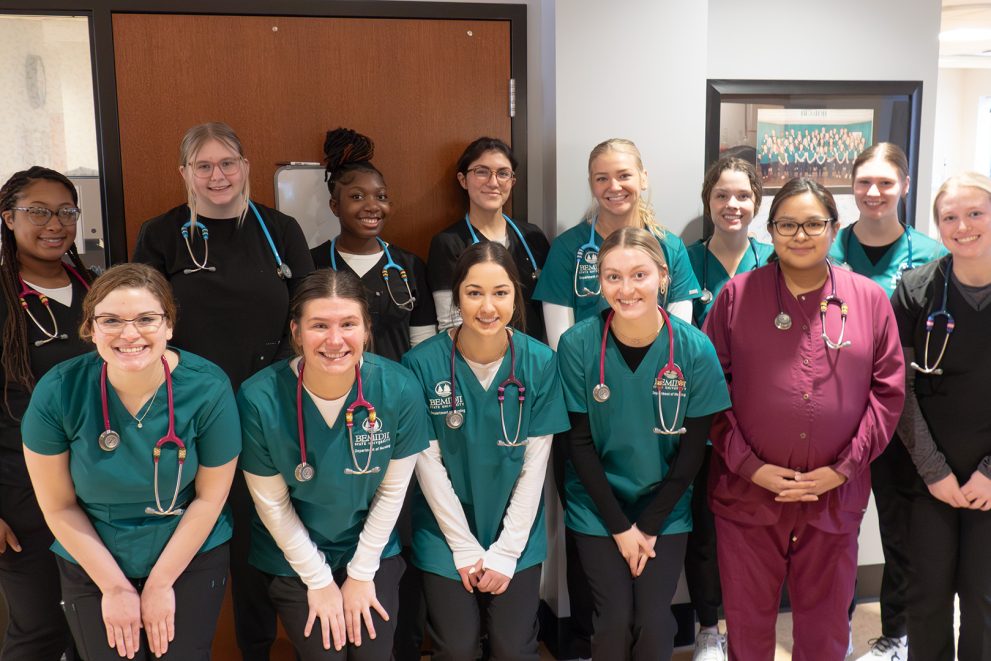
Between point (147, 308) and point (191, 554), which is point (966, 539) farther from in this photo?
point (147, 308)

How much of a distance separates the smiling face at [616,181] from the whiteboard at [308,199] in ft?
2.98

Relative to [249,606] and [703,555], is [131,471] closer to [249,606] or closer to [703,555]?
[249,606]

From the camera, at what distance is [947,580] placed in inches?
91.0

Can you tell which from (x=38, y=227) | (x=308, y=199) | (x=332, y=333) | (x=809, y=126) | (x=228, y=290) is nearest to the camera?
(x=332, y=333)

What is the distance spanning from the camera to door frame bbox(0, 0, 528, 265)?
8.86ft

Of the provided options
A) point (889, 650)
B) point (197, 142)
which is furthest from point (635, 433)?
point (197, 142)

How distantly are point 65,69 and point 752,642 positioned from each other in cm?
274

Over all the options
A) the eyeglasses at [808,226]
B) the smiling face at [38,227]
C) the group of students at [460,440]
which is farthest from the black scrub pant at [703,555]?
the smiling face at [38,227]

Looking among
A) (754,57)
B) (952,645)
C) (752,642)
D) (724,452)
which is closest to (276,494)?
(724,452)

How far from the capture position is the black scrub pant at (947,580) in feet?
7.39

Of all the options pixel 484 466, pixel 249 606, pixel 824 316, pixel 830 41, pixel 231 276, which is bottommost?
pixel 249 606

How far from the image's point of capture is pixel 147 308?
1.91 metres

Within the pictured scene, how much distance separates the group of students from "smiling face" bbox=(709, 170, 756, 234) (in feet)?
1.19

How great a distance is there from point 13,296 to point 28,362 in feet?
0.59
